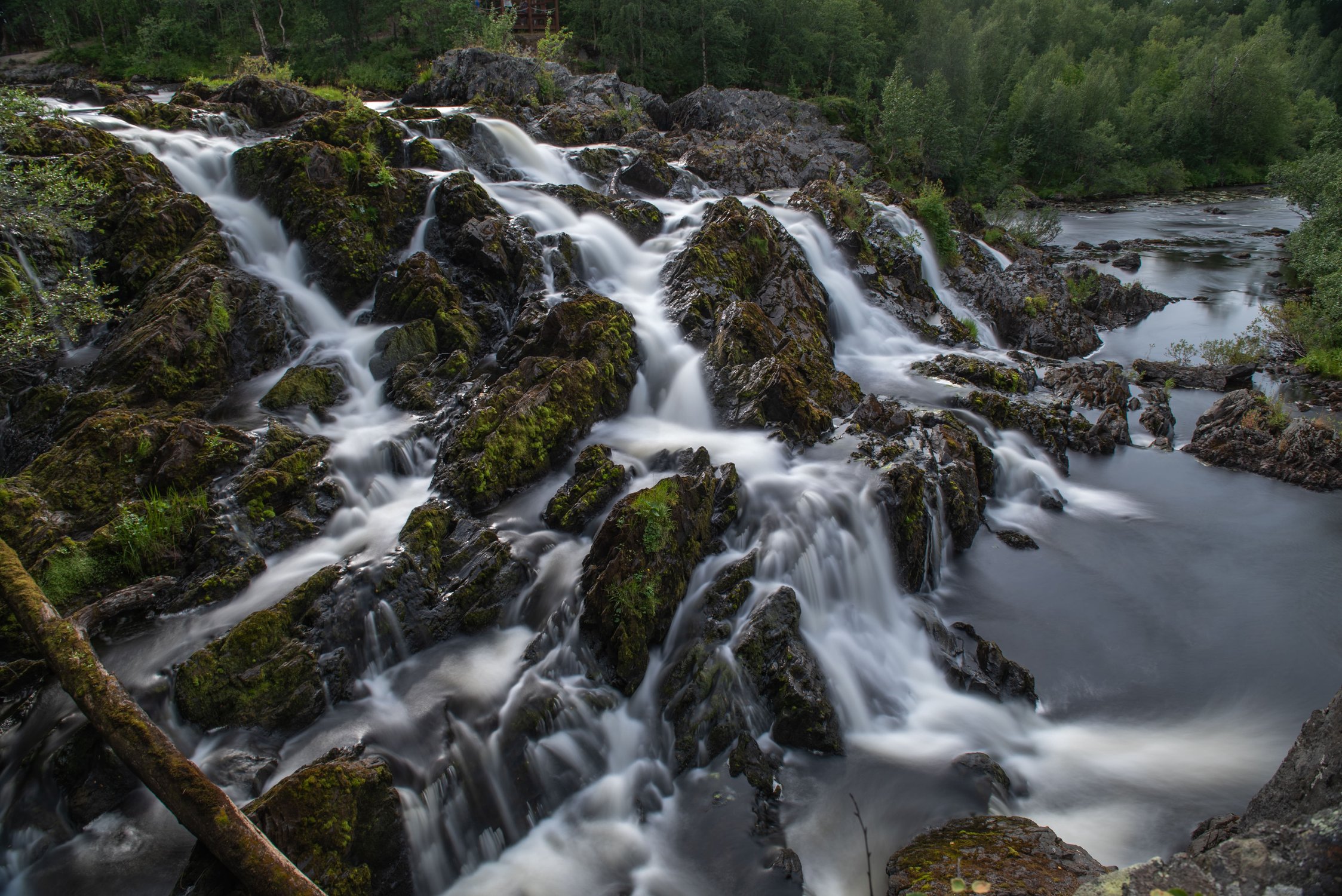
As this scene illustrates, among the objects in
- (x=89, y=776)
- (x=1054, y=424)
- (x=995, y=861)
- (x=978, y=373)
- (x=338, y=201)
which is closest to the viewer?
(x=995, y=861)

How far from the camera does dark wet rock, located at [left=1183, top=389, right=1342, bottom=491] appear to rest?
10734mm

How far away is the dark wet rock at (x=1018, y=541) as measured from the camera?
9445 millimetres

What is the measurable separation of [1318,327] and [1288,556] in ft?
33.8

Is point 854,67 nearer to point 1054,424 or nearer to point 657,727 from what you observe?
point 1054,424

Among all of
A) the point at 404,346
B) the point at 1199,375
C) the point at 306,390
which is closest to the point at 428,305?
the point at 404,346

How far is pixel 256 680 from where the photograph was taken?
5.84 meters

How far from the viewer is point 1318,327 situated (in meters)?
15.7

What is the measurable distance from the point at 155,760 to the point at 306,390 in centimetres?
671

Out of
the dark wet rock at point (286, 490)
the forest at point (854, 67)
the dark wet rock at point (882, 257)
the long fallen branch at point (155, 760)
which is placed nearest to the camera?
the long fallen branch at point (155, 760)

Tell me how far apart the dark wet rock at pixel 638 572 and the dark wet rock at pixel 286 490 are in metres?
3.39

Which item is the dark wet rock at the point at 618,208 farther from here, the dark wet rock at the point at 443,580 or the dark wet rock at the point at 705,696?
the dark wet rock at the point at 705,696

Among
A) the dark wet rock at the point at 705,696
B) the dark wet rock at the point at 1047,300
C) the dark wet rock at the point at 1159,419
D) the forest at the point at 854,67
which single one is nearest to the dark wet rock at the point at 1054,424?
the dark wet rock at the point at 1159,419

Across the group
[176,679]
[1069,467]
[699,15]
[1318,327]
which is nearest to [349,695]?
[176,679]

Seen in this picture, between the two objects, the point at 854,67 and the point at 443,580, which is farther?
the point at 854,67
